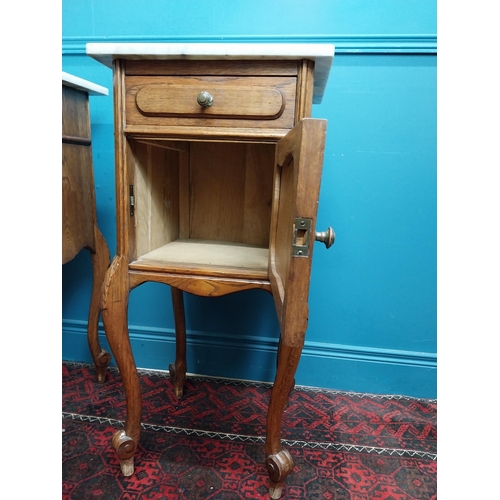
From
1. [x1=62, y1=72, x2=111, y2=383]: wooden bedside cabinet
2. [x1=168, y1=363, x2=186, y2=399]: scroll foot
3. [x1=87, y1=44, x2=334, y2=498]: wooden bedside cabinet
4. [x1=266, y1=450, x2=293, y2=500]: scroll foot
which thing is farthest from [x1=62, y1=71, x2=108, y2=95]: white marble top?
[x1=266, y1=450, x2=293, y2=500]: scroll foot

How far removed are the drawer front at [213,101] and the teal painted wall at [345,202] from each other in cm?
49

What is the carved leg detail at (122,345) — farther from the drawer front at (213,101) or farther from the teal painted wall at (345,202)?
the teal painted wall at (345,202)

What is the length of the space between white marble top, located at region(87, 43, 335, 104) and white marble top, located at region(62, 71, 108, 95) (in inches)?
11.5

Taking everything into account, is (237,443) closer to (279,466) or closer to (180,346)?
(279,466)

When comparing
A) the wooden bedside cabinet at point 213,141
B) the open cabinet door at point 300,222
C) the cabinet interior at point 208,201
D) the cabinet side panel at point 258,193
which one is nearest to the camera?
the open cabinet door at point 300,222

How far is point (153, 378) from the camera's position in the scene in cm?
137

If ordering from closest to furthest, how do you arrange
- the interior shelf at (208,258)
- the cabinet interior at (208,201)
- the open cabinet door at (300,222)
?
1. the open cabinet door at (300,222)
2. the interior shelf at (208,258)
3. the cabinet interior at (208,201)

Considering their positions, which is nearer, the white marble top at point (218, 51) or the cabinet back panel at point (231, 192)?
the white marble top at point (218, 51)

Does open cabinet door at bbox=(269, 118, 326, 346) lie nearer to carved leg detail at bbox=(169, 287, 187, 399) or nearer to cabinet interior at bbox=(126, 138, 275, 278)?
cabinet interior at bbox=(126, 138, 275, 278)

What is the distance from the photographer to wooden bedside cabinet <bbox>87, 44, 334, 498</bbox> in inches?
26.2

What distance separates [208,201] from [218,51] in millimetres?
555

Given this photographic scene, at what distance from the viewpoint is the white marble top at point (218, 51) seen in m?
0.72

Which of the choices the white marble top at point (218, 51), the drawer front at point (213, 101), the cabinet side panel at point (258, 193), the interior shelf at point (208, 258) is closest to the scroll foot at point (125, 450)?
the interior shelf at point (208, 258)

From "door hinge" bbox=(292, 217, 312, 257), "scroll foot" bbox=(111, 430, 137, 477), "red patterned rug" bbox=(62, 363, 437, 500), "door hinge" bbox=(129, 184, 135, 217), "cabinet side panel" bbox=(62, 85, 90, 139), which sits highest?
"cabinet side panel" bbox=(62, 85, 90, 139)
